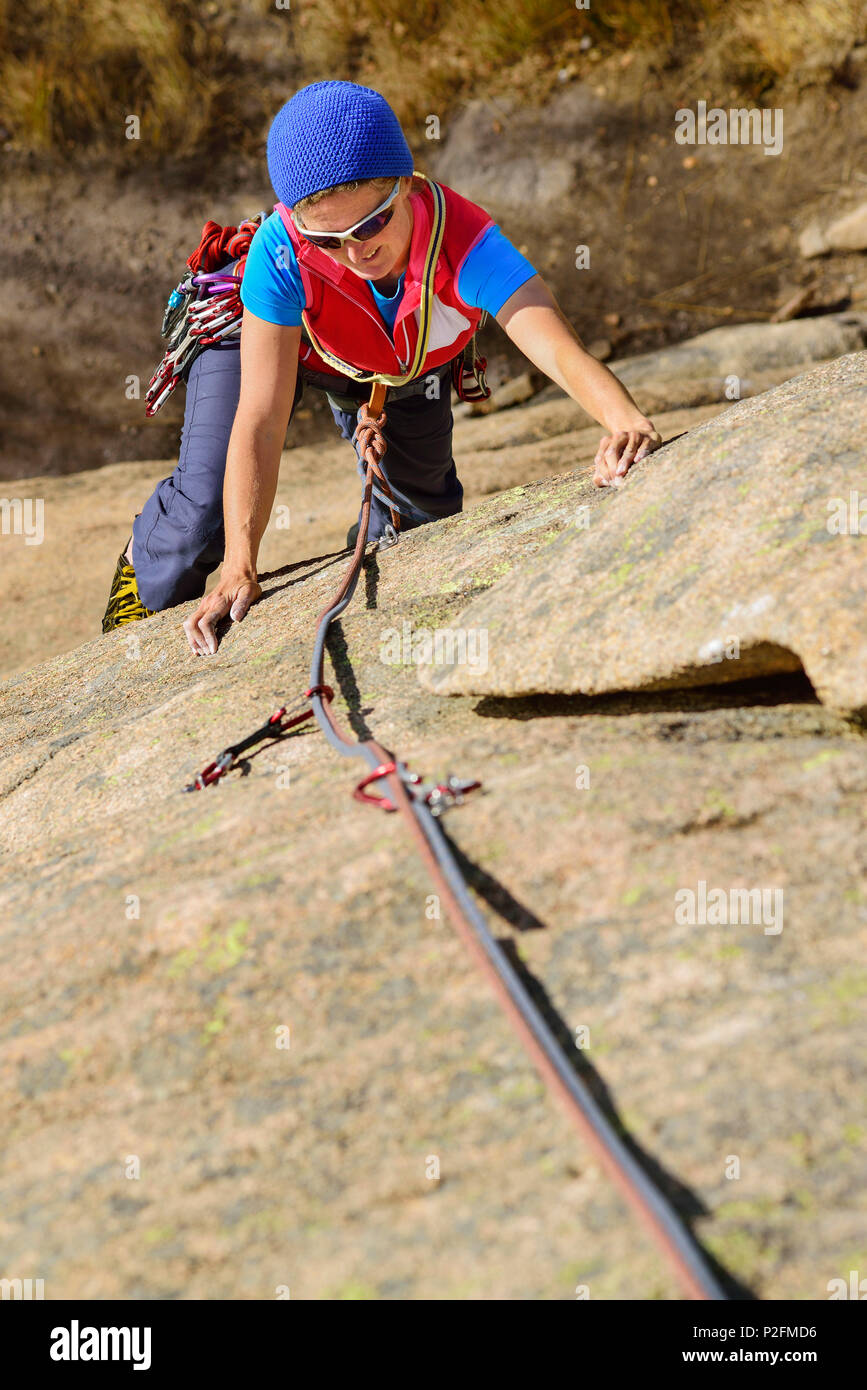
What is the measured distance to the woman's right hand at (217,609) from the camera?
2.94 m

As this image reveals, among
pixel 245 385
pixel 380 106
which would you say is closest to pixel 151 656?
pixel 245 385

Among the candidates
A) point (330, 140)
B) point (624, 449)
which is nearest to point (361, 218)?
point (330, 140)

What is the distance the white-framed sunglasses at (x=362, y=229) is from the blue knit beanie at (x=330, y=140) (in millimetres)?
59

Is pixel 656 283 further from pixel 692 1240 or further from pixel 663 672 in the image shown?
pixel 692 1240

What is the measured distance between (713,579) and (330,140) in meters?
1.38

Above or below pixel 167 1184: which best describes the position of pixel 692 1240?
above

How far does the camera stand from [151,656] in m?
3.15

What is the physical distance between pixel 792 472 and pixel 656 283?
6.78 meters

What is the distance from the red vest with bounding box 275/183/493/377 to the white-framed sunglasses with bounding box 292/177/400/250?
6.6 inches

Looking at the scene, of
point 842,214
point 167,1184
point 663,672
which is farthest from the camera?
point 842,214

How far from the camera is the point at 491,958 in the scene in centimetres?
142

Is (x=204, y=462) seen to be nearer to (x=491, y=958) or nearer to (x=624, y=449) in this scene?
(x=624, y=449)

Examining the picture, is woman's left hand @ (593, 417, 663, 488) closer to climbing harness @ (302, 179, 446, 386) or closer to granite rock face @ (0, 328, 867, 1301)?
granite rock face @ (0, 328, 867, 1301)

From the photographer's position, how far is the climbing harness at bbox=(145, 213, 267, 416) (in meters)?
3.55
